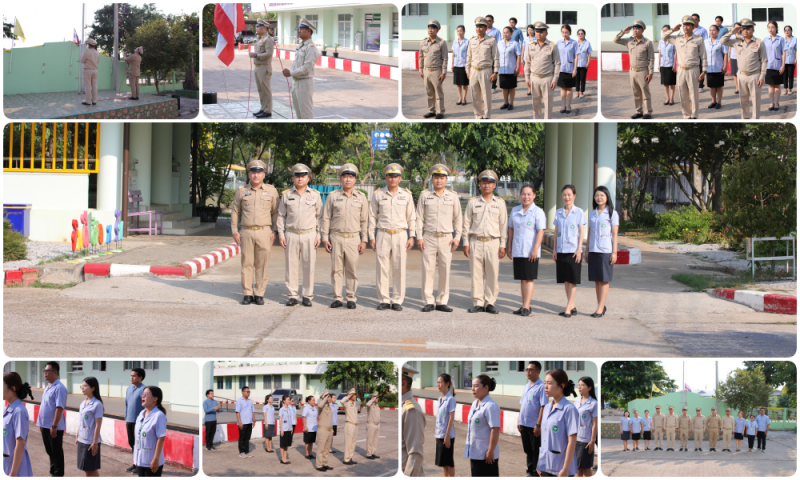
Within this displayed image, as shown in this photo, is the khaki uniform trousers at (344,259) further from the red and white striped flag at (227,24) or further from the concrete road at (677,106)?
the concrete road at (677,106)

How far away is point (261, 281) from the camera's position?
7879 mm

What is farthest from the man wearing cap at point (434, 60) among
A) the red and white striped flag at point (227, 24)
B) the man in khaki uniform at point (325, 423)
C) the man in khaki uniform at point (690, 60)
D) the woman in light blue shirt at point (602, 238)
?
the man in khaki uniform at point (325, 423)

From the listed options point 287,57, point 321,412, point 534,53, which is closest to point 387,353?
point 321,412

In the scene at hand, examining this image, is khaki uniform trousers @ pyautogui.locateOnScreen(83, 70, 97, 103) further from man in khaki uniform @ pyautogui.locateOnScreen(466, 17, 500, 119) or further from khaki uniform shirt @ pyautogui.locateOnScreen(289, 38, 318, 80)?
man in khaki uniform @ pyautogui.locateOnScreen(466, 17, 500, 119)

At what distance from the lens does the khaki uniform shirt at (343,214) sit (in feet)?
24.9

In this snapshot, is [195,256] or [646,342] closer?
[646,342]

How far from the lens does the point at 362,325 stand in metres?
7.08

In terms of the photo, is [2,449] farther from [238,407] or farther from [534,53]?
[534,53]

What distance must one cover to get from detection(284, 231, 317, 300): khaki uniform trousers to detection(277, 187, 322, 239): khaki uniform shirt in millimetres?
90

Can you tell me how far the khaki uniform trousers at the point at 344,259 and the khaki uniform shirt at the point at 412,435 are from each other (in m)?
2.89

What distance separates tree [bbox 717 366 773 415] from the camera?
6543 millimetres

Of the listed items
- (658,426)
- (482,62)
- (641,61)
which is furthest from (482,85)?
(658,426)

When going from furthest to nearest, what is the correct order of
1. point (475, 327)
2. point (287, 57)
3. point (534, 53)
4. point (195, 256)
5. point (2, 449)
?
point (287, 57) → point (195, 256) → point (534, 53) → point (475, 327) → point (2, 449)

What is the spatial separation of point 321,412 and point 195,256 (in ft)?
18.1
